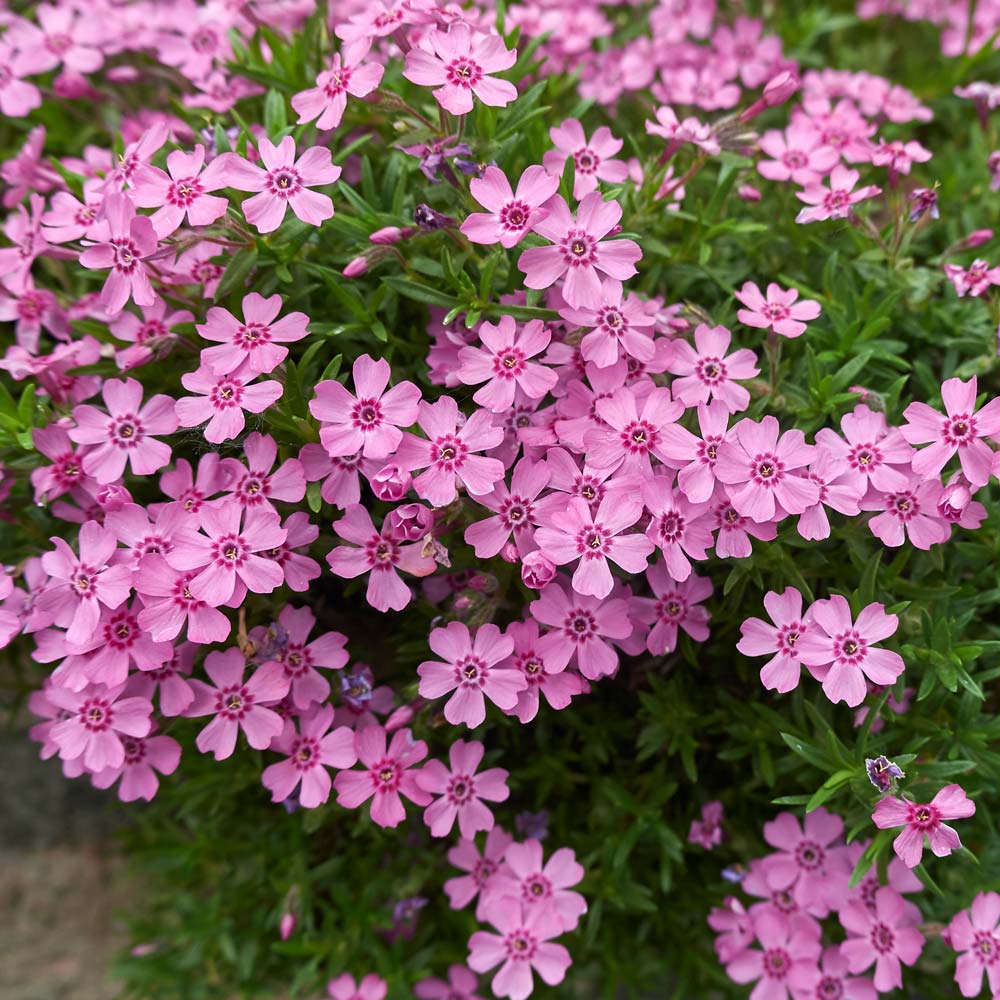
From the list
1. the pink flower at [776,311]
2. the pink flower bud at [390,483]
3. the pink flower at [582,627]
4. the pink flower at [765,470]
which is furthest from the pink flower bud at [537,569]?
the pink flower at [776,311]

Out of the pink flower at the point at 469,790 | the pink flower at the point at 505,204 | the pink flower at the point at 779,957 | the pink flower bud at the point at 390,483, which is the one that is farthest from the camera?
the pink flower at the point at 779,957

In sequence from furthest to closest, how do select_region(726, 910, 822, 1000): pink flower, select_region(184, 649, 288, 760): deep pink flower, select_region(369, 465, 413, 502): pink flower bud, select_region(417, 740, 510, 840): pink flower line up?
select_region(726, 910, 822, 1000): pink flower
select_region(417, 740, 510, 840): pink flower
select_region(184, 649, 288, 760): deep pink flower
select_region(369, 465, 413, 502): pink flower bud

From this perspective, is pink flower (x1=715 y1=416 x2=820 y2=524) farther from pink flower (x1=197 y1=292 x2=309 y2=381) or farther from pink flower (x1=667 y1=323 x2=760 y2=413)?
pink flower (x1=197 y1=292 x2=309 y2=381)

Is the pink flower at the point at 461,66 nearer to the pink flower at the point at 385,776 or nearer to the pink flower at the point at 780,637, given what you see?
the pink flower at the point at 780,637

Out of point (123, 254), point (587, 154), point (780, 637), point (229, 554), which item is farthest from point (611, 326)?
point (123, 254)

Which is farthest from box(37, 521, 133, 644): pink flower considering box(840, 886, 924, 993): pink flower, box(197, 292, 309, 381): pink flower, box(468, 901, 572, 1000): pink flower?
box(840, 886, 924, 993): pink flower

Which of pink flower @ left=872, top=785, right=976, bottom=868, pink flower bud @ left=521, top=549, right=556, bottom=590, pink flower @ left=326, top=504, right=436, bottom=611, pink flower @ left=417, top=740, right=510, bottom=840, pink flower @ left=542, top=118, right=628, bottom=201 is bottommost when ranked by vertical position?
pink flower @ left=417, top=740, right=510, bottom=840

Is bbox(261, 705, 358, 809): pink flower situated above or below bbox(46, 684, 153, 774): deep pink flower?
below
